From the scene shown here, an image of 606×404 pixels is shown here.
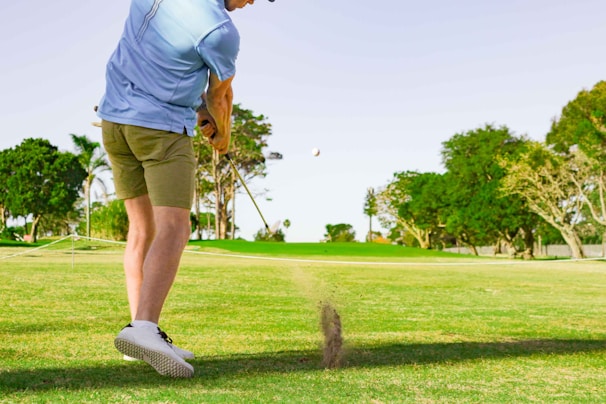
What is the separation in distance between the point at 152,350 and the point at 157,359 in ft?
0.17

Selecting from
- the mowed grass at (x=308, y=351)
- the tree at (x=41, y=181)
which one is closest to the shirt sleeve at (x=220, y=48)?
the mowed grass at (x=308, y=351)

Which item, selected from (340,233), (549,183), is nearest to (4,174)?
(340,233)

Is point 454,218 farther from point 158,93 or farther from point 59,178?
point 158,93

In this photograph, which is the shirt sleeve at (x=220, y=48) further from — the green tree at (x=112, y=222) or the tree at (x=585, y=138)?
the green tree at (x=112, y=222)

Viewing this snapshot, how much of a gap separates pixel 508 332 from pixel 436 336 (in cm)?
82

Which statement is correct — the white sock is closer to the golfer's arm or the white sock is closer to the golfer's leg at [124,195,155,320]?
the golfer's leg at [124,195,155,320]

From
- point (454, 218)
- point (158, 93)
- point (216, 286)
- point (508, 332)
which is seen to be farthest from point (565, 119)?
point (158, 93)

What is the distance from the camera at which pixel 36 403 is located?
2.58m

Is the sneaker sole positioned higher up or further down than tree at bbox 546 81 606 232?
further down

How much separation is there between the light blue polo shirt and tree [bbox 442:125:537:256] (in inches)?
1768

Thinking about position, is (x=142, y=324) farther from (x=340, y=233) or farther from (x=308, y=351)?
(x=340, y=233)

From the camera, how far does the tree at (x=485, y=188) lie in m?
47.3

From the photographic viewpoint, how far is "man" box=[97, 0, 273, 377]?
3209mm

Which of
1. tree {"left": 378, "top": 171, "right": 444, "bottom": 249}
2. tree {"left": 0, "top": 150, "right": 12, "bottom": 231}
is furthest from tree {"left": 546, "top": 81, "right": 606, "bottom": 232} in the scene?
tree {"left": 0, "top": 150, "right": 12, "bottom": 231}
